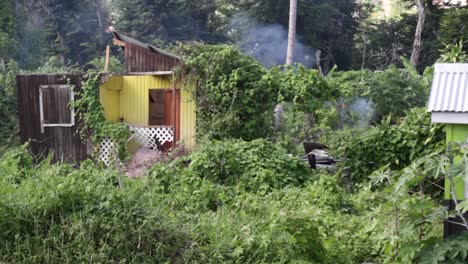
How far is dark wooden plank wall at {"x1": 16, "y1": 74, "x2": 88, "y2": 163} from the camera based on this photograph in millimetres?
14953

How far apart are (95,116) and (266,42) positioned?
53.9ft

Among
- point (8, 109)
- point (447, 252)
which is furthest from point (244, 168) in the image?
point (8, 109)

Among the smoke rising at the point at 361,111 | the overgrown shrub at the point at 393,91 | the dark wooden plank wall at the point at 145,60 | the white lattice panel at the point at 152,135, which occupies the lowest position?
the white lattice panel at the point at 152,135

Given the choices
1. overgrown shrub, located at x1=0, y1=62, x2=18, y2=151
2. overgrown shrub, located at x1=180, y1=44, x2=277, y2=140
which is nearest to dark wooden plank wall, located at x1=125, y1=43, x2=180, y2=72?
overgrown shrub, located at x1=180, y1=44, x2=277, y2=140

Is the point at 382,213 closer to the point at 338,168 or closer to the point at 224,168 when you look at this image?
the point at 224,168

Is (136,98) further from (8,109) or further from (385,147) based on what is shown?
(385,147)

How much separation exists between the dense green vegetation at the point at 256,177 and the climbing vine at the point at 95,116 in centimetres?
3

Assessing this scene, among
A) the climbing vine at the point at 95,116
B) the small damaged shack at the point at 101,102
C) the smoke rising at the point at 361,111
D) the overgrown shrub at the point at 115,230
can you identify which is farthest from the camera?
the smoke rising at the point at 361,111

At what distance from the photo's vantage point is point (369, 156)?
1211cm

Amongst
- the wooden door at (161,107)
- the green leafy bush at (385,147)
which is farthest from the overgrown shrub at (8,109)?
the green leafy bush at (385,147)

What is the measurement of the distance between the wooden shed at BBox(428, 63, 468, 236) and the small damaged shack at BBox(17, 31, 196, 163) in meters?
8.58

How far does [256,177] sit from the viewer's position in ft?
32.3

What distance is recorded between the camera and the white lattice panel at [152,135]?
14961 millimetres

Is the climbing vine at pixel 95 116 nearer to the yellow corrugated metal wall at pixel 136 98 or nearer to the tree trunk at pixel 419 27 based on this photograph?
the yellow corrugated metal wall at pixel 136 98
